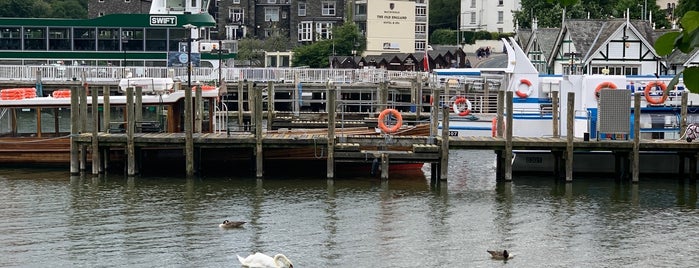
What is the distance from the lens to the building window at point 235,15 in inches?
→ 4313

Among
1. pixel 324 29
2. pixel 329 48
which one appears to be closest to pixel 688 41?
pixel 329 48

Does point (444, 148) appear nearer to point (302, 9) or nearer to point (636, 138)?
point (636, 138)

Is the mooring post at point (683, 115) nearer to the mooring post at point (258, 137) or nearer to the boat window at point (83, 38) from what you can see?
the mooring post at point (258, 137)

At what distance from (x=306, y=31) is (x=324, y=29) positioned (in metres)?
1.70

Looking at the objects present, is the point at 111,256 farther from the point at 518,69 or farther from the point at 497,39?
the point at 497,39

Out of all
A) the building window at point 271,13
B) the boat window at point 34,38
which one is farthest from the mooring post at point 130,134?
the building window at point 271,13

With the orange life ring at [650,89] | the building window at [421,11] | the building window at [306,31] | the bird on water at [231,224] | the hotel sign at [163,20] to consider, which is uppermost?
the building window at [421,11]

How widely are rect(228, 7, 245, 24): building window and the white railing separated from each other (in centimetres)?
4203

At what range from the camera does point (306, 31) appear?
110 meters

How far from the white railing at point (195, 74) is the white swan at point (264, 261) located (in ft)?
130

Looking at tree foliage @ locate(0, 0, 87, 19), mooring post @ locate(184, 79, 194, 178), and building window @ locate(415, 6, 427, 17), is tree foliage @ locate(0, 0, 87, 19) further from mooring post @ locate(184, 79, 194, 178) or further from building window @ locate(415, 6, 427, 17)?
mooring post @ locate(184, 79, 194, 178)

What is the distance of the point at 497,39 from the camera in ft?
387

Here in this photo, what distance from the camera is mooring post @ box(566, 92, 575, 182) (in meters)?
36.6

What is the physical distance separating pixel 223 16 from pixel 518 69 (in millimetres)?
67913
